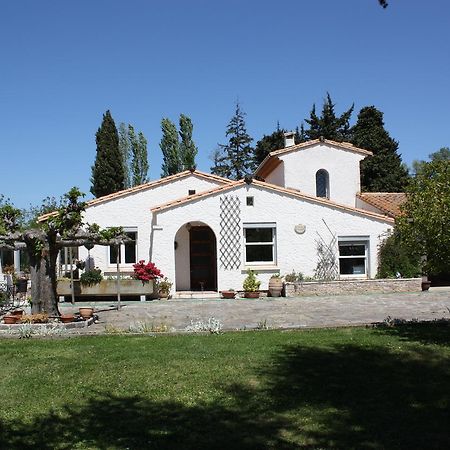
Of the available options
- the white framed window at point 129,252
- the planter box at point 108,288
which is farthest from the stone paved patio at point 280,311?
the white framed window at point 129,252

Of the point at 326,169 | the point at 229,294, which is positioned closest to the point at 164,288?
the point at 229,294

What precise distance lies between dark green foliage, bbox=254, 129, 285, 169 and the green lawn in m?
35.9

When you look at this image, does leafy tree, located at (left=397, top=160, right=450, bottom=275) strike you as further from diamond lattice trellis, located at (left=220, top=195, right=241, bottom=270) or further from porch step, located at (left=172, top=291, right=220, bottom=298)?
porch step, located at (left=172, top=291, right=220, bottom=298)

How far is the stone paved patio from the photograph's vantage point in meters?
14.1

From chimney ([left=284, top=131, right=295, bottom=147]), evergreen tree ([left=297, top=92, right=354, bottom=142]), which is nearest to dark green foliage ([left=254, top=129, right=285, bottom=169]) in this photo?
evergreen tree ([left=297, top=92, right=354, bottom=142])

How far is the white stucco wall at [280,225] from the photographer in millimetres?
22484

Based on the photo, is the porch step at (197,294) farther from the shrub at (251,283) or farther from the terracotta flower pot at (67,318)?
the terracotta flower pot at (67,318)

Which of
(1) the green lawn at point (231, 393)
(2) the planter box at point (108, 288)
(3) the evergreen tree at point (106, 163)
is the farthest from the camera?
(3) the evergreen tree at point (106, 163)

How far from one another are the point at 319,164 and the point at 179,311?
1352cm

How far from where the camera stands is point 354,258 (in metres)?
23.4

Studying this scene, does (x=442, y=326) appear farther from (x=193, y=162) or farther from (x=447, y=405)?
(x=193, y=162)

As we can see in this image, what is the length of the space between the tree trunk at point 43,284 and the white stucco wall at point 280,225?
24.7 feet

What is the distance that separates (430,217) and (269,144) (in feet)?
122

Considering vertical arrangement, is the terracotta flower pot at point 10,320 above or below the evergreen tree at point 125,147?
below
